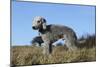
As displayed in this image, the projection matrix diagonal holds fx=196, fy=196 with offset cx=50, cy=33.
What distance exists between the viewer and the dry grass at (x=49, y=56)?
8.27 ft

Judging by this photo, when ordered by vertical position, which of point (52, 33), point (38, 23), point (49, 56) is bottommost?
point (49, 56)

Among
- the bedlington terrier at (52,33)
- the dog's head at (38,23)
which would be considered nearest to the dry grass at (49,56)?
the bedlington terrier at (52,33)

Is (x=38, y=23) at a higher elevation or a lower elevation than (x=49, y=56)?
higher

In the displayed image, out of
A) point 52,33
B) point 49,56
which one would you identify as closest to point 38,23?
point 52,33

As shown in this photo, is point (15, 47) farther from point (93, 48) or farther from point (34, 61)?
point (93, 48)

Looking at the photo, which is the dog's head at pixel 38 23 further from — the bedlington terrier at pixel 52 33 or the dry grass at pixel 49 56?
the dry grass at pixel 49 56

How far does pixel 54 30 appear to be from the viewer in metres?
2.70

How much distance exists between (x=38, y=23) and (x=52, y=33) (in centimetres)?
24

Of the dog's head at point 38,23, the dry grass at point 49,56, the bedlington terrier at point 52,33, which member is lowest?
the dry grass at point 49,56

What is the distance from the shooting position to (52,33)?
8.82ft

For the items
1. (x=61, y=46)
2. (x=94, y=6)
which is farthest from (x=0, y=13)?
(x=94, y=6)

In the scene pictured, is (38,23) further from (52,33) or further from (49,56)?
(49,56)

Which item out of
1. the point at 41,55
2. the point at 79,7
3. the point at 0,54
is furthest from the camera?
the point at 79,7

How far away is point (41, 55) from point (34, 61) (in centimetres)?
12
